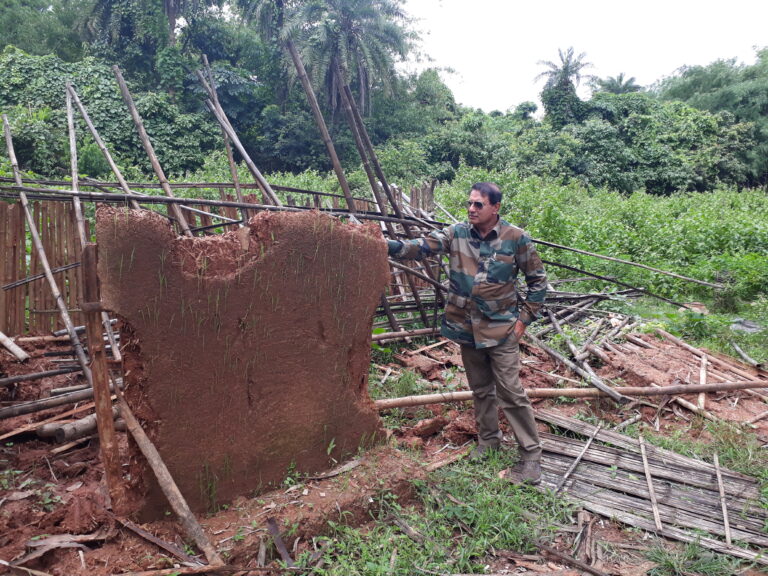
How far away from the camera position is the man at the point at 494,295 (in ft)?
11.5

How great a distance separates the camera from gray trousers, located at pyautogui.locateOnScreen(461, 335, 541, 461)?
3.52m

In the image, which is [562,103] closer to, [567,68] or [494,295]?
[567,68]

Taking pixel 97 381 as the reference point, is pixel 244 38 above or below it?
above

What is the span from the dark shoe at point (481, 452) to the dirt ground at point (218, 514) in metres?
0.13

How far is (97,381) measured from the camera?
2578mm

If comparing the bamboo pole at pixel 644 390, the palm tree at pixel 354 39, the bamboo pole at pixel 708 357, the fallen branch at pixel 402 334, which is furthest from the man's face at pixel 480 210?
the palm tree at pixel 354 39

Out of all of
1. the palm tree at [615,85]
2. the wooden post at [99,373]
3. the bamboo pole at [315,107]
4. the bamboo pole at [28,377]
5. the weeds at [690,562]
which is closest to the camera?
the wooden post at [99,373]

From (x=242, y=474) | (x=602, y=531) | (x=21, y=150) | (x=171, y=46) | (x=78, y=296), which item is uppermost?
(x=171, y=46)

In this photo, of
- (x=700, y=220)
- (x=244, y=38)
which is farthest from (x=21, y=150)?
(x=700, y=220)

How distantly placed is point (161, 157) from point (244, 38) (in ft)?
26.6

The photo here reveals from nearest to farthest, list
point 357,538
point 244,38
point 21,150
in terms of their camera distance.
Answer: point 357,538 < point 21,150 < point 244,38

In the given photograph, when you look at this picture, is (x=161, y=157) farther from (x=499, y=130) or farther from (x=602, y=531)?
(x=602, y=531)

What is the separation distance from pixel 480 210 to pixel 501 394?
48.0 inches

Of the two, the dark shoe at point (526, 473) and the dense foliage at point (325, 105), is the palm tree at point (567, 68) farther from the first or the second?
the dark shoe at point (526, 473)
